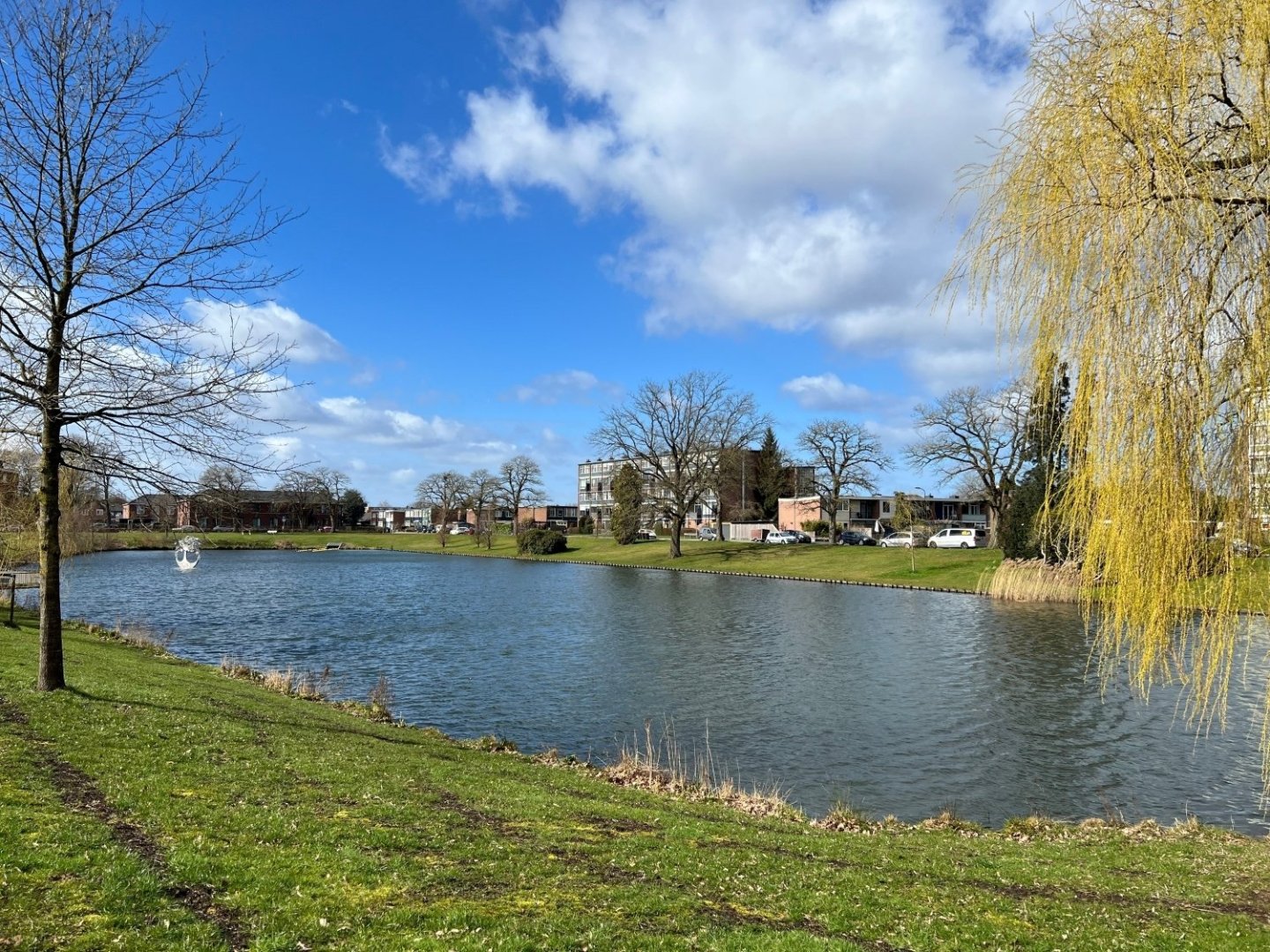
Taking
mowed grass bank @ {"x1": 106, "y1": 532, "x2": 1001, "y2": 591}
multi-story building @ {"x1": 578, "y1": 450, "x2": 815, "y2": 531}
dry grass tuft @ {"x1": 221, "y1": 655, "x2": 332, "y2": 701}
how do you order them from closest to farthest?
dry grass tuft @ {"x1": 221, "y1": 655, "x2": 332, "y2": 701}, mowed grass bank @ {"x1": 106, "y1": 532, "x2": 1001, "y2": 591}, multi-story building @ {"x1": 578, "y1": 450, "x2": 815, "y2": 531}

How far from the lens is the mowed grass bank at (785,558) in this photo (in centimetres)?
5500

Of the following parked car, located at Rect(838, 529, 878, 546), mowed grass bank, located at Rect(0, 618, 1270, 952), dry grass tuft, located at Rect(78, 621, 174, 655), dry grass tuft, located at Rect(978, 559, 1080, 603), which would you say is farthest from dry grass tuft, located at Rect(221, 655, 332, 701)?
parked car, located at Rect(838, 529, 878, 546)

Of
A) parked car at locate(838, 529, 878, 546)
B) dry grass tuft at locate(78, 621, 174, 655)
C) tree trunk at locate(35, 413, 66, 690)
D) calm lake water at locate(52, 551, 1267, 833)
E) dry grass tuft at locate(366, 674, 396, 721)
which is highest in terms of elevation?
tree trunk at locate(35, 413, 66, 690)

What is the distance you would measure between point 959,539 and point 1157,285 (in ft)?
222

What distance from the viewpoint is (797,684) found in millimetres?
23891

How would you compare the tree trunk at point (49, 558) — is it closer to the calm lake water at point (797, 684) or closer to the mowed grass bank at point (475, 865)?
the mowed grass bank at point (475, 865)

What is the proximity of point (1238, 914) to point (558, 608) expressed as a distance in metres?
37.3

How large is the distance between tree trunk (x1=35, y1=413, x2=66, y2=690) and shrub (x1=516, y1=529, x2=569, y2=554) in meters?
77.0

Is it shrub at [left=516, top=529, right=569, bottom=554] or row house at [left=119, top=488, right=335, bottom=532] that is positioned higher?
row house at [left=119, top=488, right=335, bottom=532]

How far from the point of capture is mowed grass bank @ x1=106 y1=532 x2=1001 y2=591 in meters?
55.0

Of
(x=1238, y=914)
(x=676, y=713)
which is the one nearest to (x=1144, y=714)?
(x=676, y=713)

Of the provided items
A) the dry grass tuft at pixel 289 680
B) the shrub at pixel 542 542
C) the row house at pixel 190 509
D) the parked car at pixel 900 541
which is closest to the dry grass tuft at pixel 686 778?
the row house at pixel 190 509

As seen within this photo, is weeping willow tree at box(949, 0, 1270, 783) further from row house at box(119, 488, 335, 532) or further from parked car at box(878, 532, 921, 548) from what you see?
parked car at box(878, 532, 921, 548)

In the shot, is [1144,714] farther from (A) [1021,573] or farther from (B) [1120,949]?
(A) [1021,573]
